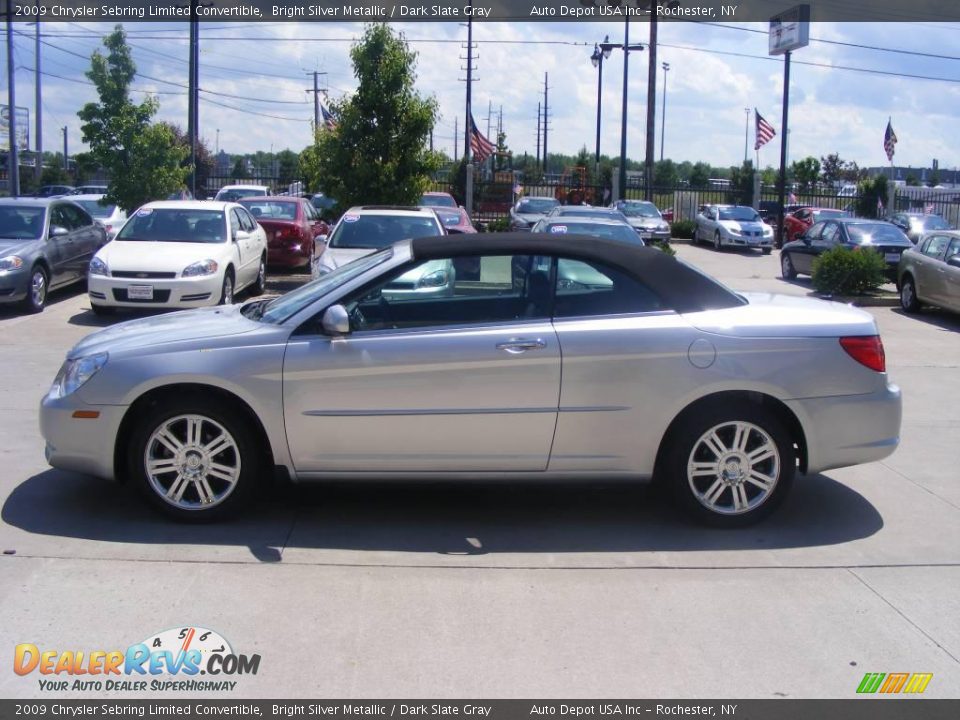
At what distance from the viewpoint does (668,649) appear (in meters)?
4.33

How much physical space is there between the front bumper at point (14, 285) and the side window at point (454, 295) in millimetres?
9368

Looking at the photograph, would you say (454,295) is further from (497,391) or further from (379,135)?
(379,135)

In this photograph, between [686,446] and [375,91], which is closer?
[686,446]

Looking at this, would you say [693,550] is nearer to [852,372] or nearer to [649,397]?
[649,397]

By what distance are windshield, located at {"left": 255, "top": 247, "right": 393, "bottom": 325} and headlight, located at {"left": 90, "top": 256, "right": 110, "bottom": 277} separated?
735cm

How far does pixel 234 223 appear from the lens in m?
14.9

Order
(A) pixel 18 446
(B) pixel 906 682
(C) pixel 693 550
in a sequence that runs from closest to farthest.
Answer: (B) pixel 906 682 < (C) pixel 693 550 < (A) pixel 18 446

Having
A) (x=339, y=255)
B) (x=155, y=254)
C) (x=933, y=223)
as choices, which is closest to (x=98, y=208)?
(x=155, y=254)

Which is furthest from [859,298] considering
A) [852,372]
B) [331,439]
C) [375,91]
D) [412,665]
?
[412,665]

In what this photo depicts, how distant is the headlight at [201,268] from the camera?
516 inches

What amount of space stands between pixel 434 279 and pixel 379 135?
12.6 m

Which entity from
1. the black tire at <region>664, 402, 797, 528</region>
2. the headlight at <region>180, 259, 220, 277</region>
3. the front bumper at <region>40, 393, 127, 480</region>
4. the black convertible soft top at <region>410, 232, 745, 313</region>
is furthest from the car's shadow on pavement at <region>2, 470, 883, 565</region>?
the headlight at <region>180, 259, 220, 277</region>

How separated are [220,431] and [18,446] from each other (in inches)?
95.5
